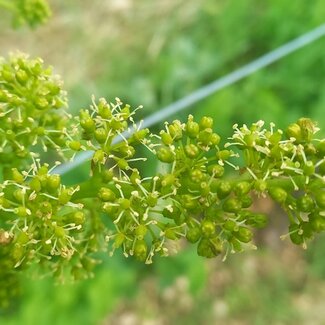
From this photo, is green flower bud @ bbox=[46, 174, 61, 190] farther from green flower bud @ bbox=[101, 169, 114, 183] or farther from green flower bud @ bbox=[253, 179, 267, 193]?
green flower bud @ bbox=[253, 179, 267, 193]

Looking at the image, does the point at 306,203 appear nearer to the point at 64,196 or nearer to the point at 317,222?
the point at 317,222

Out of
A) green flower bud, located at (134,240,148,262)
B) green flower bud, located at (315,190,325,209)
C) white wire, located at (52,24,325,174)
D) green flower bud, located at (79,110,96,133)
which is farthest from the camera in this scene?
white wire, located at (52,24,325,174)

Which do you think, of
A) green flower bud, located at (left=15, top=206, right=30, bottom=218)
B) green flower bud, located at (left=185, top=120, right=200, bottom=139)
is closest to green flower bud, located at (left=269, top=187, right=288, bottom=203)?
green flower bud, located at (left=185, top=120, right=200, bottom=139)

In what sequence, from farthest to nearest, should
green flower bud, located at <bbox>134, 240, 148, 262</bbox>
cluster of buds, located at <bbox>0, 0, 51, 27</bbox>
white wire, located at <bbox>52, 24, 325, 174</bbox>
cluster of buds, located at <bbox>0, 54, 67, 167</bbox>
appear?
1. white wire, located at <bbox>52, 24, 325, 174</bbox>
2. cluster of buds, located at <bbox>0, 0, 51, 27</bbox>
3. cluster of buds, located at <bbox>0, 54, 67, 167</bbox>
4. green flower bud, located at <bbox>134, 240, 148, 262</bbox>

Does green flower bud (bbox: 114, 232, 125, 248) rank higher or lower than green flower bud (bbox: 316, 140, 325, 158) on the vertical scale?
lower

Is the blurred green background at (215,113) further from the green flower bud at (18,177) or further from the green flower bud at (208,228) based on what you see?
the green flower bud at (208,228)

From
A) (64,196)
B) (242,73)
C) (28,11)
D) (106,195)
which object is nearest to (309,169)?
(106,195)
